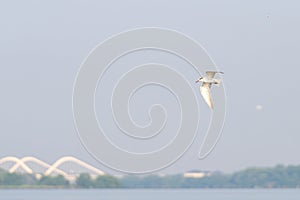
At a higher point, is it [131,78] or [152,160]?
[131,78]

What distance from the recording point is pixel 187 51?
38219 millimetres

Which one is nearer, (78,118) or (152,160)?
(78,118)

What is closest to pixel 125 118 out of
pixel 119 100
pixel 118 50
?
pixel 119 100

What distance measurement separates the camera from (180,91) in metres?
39.6

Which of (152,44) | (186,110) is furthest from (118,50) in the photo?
(186,110)

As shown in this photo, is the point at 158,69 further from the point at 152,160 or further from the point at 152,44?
the point at 152,160

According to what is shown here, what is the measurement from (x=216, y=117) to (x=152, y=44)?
4853 mm

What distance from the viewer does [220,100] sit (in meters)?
38.4

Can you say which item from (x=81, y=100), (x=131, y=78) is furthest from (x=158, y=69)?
(x=81, y=100)

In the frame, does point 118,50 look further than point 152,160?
No

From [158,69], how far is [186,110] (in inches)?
98.8

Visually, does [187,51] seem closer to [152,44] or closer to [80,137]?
[152,44]

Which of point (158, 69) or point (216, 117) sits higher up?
point (158, 69)

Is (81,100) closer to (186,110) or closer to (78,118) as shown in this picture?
(78,118)
